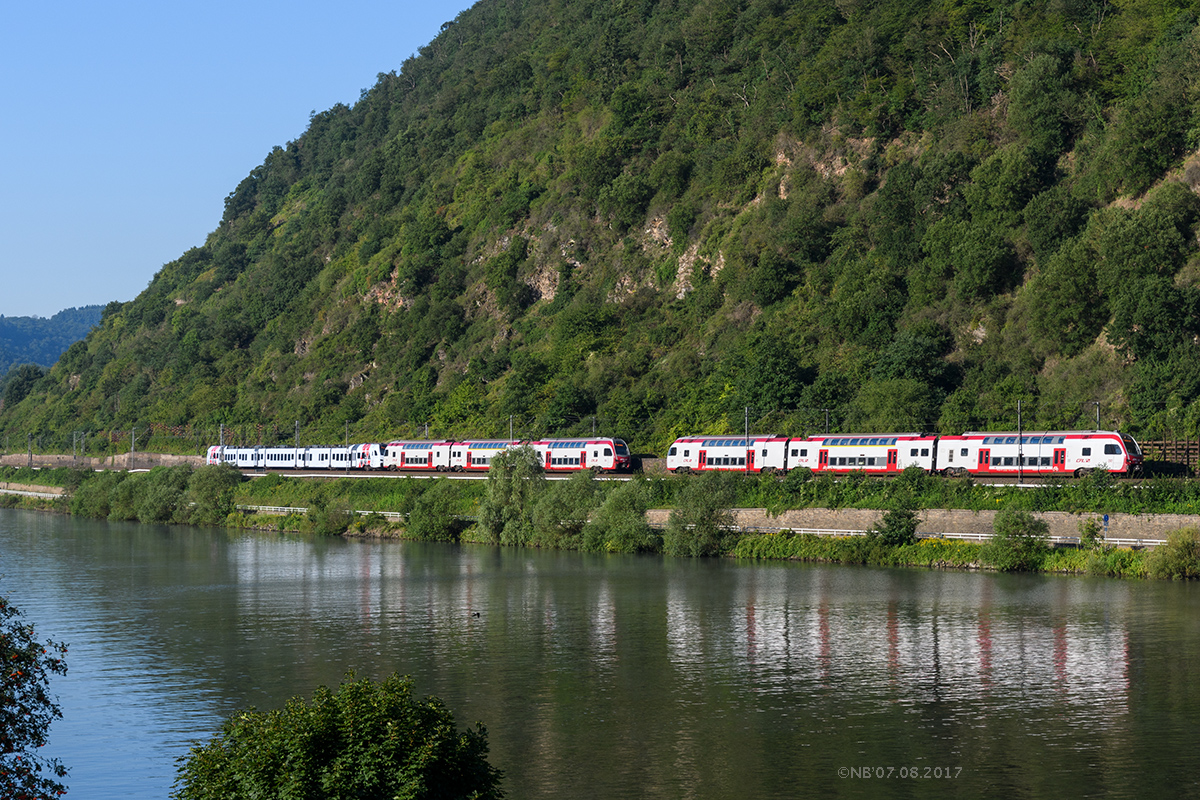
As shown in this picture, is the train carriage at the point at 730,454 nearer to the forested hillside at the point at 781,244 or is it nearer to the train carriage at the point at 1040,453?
the forested hillside at the point at 781,244

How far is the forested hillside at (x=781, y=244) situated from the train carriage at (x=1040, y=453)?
380 inches

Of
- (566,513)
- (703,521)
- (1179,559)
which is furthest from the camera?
(566,513)

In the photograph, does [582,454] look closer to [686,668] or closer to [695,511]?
[695,511]

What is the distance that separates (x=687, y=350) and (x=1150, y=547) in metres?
59.7

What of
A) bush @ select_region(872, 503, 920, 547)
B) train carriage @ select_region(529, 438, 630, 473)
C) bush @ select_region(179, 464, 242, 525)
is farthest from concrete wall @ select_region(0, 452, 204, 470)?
bush @ select_region(872, 503, 920, 547)

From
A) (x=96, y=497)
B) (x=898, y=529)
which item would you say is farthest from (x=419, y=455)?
(x=898, y=529)

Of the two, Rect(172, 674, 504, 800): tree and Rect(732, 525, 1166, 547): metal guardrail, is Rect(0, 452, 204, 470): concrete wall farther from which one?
Rect(172, 674, 504, 800): tree

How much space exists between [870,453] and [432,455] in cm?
4596

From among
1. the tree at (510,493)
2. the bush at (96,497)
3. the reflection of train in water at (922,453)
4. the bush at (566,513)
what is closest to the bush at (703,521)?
the bush at (566,513)

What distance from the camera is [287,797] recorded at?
20047 mm

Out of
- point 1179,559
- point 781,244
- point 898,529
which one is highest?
point 781,244

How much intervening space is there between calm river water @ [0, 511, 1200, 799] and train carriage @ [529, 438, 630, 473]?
2100 cm

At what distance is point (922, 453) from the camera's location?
80.9 meters

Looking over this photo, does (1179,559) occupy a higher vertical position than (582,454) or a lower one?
lower
